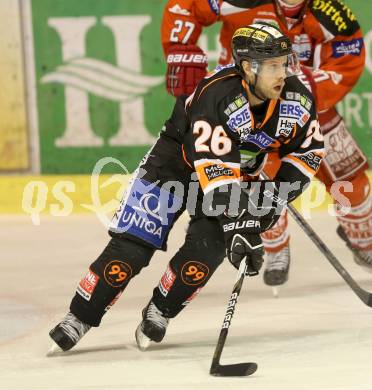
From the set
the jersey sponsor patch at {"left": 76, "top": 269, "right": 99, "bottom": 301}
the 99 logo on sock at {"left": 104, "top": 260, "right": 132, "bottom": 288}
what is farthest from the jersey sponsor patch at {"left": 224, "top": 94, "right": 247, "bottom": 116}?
Answer: the jersey sponsor patch at {"left": 76, "top": 269, "right": 99, "bottom": 301}

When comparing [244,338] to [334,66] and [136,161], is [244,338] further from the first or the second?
[136,161]

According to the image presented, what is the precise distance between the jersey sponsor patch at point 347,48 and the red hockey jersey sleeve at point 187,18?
Result: 0.55 m

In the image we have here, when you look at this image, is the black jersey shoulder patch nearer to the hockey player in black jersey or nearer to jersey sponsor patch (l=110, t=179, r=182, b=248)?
the hockey player in black jersey

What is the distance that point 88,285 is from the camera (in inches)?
203

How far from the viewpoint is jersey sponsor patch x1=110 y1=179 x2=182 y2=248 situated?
203 inches

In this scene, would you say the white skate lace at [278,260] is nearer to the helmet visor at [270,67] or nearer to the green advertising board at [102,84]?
the helmet visor at [270,67]

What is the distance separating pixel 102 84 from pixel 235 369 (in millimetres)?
3930

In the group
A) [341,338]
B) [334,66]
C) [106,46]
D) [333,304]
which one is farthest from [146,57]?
[341,338]

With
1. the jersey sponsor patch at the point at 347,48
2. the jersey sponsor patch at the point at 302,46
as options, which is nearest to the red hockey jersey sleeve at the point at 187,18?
the jersey sponsor patch at the point at 302,46

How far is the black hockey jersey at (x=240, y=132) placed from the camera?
4.93m

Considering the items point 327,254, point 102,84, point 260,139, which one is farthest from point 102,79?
point 260,139

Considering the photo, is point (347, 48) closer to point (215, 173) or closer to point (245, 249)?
point (215, 173)

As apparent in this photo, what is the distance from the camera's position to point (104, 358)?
5055mm

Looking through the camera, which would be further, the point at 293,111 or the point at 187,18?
the point at 187,18
